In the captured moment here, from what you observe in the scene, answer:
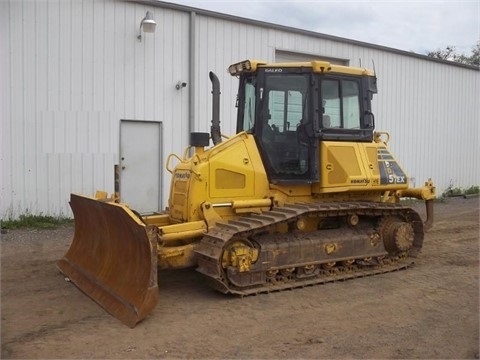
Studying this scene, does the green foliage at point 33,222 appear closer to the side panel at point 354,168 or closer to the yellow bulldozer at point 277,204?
the yellow bulldozer at point 277,204

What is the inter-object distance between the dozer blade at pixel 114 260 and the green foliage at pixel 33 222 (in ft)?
11.4

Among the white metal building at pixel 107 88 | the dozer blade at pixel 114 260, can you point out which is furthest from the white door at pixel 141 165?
the dozer blade at pixel 114 260

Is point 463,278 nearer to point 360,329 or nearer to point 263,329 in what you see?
point 360,329

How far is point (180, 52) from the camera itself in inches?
485

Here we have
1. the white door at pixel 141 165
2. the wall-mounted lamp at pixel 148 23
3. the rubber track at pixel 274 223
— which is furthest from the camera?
the white door at pixel 141 165

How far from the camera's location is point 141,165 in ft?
39.2

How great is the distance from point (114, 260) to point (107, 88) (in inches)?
244

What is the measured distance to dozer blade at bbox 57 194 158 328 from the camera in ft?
17.6

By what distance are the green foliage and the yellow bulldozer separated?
11.6 feet

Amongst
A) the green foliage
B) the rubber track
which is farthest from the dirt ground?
the green foliage

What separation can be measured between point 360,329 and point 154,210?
25.6ft

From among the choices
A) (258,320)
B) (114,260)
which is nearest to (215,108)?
(114,260)

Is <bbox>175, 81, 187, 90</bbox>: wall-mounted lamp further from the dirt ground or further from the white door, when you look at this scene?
the dirt ground

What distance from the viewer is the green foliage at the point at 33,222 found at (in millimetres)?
10320
